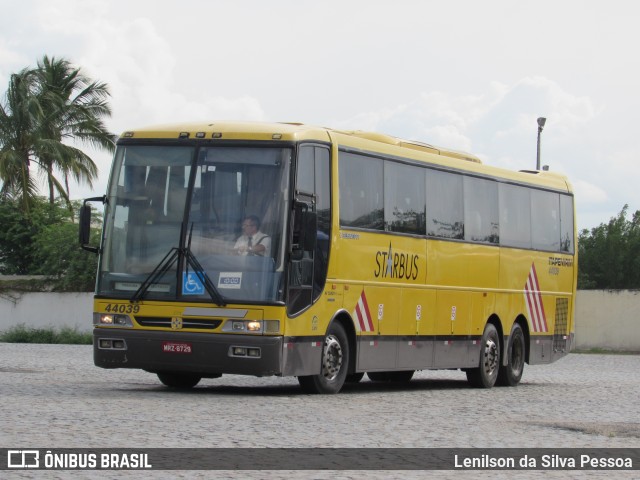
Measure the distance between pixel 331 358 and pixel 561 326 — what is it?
29.7 ft

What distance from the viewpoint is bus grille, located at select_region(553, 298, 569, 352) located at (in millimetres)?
26141

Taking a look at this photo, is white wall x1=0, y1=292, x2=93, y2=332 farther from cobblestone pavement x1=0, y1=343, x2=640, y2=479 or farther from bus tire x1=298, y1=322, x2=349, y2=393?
bus tire x1=298, y1=322, x2=349, y2=393

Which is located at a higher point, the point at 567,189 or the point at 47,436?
the point at 567,189

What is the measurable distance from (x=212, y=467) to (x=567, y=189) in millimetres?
18106

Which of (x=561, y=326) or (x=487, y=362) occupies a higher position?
(x=561, y=326)

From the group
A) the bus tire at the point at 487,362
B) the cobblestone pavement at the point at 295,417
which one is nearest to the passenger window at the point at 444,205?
the bus tire at the point at 487,362

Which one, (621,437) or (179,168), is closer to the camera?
(621,437)

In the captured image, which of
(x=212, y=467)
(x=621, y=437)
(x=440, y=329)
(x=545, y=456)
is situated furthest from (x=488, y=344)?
(x=212, y=467)

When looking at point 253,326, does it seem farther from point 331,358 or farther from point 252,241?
point 331,358

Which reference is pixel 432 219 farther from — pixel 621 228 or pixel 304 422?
pixel 621 228

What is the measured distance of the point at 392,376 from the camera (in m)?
24.3

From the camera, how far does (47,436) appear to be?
38.0 ft

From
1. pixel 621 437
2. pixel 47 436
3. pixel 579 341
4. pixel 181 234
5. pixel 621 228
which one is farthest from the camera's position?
pixel 621 228

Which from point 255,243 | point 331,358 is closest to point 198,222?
point 255,243
